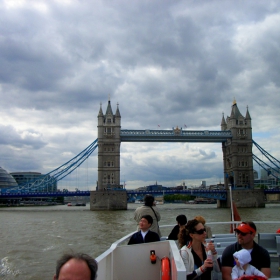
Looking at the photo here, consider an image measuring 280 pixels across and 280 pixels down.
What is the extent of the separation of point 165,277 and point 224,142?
54754 millimetres

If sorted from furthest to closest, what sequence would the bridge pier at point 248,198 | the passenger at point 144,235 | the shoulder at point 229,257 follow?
the bridge pier at point 248,198 → the passenger at point 144,235 → the shoulder at point 229,257

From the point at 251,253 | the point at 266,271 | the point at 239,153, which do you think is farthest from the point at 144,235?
the point at 239,153

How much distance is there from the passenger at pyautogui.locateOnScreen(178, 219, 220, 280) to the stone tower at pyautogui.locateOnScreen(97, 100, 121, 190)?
4605 centimetres

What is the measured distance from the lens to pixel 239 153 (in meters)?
54.1

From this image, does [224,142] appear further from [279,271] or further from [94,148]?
[279,271]

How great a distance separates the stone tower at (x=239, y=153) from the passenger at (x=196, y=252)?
5076 cm

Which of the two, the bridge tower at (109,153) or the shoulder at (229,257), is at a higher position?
the bridge tower at (109,153)

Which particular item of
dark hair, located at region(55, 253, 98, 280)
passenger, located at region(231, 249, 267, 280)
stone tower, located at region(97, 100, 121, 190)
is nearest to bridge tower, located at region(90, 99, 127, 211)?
stone tower, located at region(97, 100, 121, 190)

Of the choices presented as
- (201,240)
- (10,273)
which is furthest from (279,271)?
(10,273)

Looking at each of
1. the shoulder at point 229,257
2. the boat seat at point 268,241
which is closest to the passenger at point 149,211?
the boat seat at point 268,241

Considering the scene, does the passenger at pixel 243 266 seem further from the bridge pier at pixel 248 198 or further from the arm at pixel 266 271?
the bridge pier at pixel 248 198

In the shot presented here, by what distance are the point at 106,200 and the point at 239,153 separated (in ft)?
73.3

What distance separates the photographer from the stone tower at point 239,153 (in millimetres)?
53594

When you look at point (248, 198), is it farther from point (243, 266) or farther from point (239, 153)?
point (243, 266)
